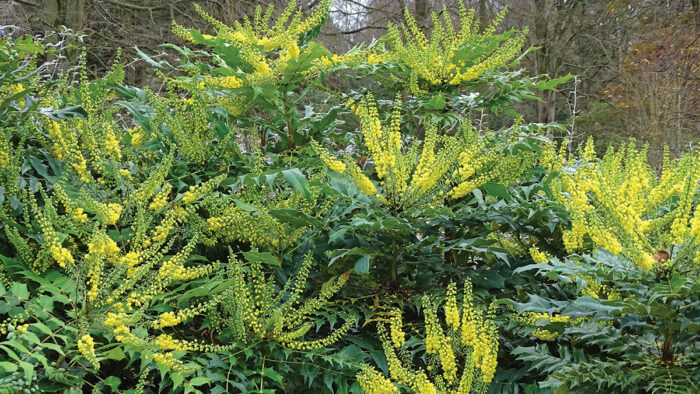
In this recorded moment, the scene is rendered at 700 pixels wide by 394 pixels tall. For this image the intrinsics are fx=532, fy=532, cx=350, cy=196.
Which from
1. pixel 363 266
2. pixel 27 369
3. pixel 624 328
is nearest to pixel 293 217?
pixel 363 266

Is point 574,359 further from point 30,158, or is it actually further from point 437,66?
point 30,158

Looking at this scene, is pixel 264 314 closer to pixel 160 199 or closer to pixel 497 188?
pixel 160 199

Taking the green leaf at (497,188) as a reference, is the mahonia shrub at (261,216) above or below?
below

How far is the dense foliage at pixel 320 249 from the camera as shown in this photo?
5.79ft

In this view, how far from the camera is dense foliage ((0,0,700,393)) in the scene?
1.76 metres

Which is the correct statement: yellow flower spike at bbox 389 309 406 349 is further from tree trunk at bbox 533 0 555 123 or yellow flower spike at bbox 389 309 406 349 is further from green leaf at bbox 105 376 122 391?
tree trunk at bbox 533 0 555 123

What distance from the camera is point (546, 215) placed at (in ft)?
8.02

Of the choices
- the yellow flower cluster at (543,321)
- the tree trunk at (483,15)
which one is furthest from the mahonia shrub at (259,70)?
the tree trunk at (483,15)

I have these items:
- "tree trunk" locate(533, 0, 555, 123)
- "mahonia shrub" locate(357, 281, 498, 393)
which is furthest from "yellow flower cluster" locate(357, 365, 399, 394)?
"tree trunk" locate(533, 0, 555, 123)

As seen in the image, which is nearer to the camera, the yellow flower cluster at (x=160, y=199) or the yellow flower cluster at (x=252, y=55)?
the yellow flower cluster at (x=160, y=199)

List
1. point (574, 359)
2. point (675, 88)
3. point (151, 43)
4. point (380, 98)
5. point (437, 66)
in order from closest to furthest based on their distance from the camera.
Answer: point (574, 359)
point (437, 66)
point (380, 98)
point (151, 43)
point (675, 88)

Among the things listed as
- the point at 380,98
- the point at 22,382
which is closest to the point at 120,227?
the point at 22,382

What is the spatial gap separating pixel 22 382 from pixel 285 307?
896mm

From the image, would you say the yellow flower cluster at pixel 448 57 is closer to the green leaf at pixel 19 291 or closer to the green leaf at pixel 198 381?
the green leaf at pixel 198 381
